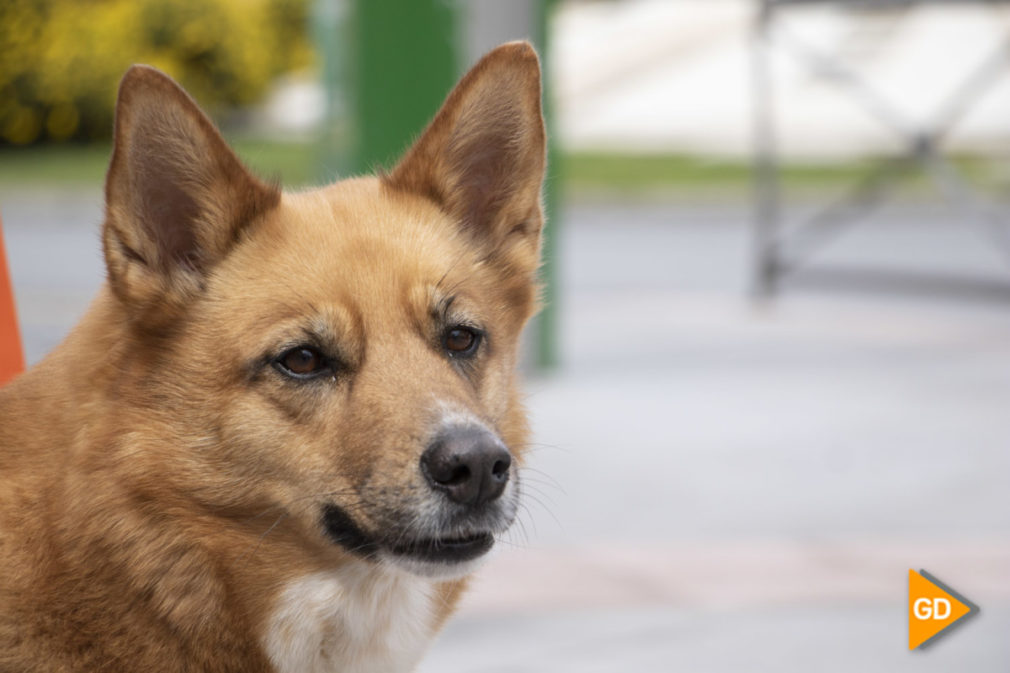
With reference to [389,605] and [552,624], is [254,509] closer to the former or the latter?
[389,605]

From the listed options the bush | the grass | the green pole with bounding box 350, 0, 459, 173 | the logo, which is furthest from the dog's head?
the grass

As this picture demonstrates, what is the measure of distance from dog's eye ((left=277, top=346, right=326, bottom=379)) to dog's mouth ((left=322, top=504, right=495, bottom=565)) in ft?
0.91

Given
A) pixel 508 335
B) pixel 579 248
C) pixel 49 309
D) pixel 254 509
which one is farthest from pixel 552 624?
pixel 579 248

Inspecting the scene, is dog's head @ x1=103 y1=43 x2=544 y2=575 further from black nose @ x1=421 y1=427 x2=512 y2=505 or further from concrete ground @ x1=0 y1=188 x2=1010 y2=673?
concrete ground @ x1=0 y1=188 x2=1010 y2=673

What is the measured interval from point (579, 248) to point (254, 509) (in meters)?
13.0

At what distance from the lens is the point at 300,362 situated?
8.82ft

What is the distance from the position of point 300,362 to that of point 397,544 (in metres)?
0.42

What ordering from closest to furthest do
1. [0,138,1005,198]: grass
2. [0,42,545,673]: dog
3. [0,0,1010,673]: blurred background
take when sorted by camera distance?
[0,42,545,673]: dog < [0,0,1010,673]: blurred background < [0,138,1005,198]: grass

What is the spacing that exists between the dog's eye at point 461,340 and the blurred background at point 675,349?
0.38 meters

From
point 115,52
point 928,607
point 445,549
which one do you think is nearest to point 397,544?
point 445,549

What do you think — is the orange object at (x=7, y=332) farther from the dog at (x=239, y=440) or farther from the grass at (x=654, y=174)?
the grass at (x=654, y=174)

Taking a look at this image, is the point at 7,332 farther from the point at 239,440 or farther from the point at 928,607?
the point at 928,607

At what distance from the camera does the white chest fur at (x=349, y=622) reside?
262cm

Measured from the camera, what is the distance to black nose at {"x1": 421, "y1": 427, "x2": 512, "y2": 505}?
2533 millimetres
